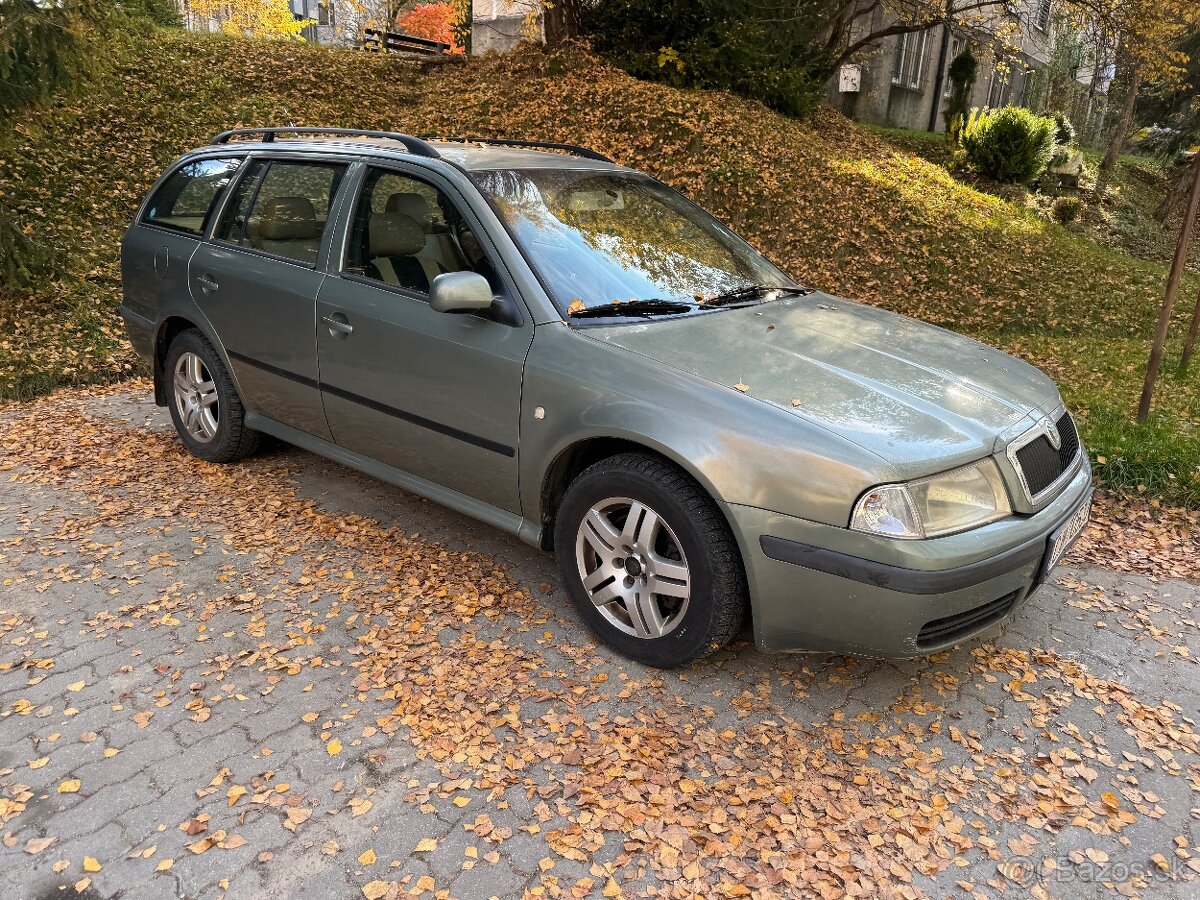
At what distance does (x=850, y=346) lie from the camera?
11.3ft

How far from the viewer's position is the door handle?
3.94m

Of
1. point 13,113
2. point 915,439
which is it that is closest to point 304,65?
point 13,113

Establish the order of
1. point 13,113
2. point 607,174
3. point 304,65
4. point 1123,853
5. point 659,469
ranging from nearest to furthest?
point 1123,853
point 659,469
point 607,174
point 13,113
point 304,65

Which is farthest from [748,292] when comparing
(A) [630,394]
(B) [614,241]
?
(A) [630,394]

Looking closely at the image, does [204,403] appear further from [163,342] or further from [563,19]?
[563,19]

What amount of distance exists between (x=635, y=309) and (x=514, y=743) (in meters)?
1.68

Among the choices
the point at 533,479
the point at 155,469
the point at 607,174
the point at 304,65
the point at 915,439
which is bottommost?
the point at 155,469

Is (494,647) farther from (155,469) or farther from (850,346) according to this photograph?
(155,469)

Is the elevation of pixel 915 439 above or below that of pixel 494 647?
above

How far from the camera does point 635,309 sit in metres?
3.49

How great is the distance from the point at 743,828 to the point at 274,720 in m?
1.60

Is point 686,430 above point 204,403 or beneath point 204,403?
→ above

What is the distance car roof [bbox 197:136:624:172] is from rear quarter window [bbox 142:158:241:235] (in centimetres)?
23

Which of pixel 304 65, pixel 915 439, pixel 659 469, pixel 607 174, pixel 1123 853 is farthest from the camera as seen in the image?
pixel 304 65
